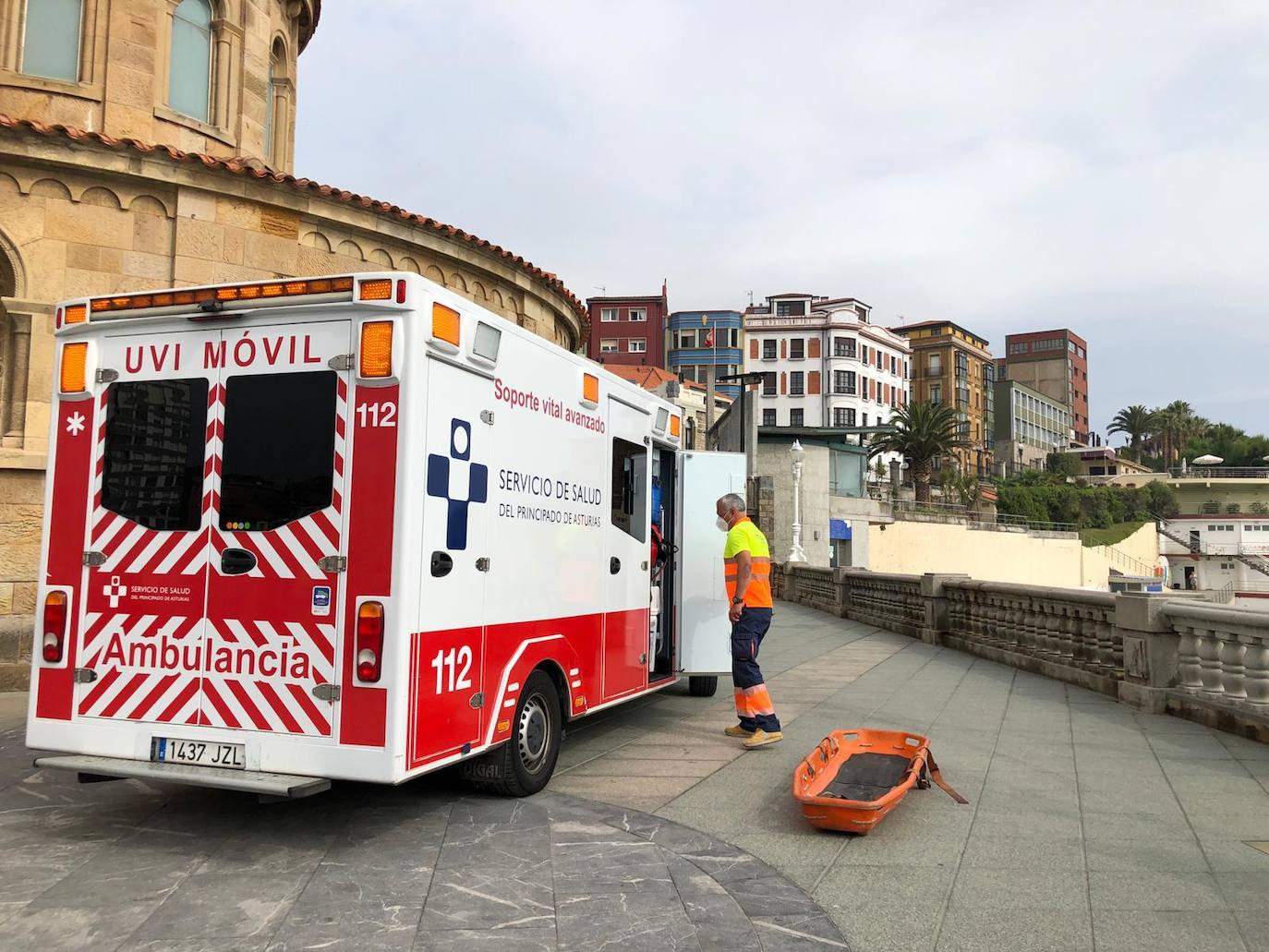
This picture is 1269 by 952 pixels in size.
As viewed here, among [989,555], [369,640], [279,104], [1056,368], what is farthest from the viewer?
[1056,368]

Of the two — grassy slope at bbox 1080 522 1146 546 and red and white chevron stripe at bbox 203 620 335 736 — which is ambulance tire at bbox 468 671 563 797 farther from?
grassy slope at bbox 1080 522 1146 546

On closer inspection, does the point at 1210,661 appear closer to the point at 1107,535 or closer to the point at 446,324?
the point at 446,324

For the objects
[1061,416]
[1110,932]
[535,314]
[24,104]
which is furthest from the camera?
[1061,416]

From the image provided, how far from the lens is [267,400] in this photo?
201 inches

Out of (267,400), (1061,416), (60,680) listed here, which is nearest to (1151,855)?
(267,400)

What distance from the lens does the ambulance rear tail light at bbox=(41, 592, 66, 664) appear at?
5.32 meters

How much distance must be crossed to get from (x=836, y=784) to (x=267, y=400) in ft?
12.7

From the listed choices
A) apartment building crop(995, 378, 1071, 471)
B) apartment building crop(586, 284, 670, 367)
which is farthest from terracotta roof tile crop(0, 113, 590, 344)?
apartment building crop(995, 378, 1071, 471)

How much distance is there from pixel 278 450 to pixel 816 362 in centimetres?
8315

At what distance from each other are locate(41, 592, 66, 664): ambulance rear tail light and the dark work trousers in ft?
14.3

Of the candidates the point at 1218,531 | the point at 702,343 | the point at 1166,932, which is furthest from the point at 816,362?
the point at 1166,932

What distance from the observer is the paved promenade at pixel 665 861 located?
3.98 metres

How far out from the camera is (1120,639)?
991cm

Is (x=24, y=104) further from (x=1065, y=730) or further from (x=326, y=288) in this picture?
(x=1065, y=730)
